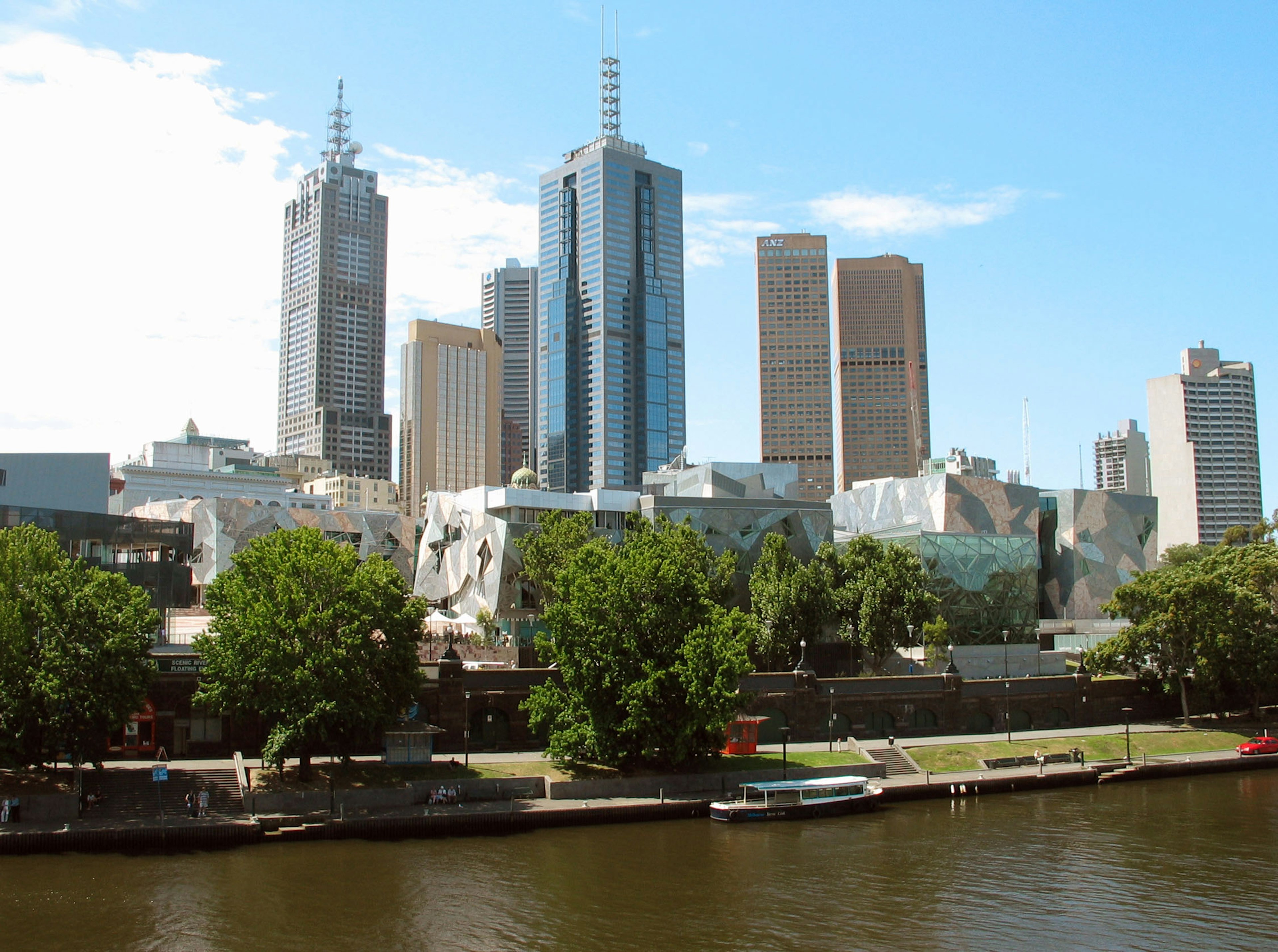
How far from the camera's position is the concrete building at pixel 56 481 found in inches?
3957

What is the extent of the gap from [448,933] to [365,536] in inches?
5042

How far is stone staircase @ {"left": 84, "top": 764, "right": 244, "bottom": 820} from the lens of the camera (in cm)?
5950

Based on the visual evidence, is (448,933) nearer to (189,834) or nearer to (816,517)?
(189,834)

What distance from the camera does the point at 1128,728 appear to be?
8375 centimetres

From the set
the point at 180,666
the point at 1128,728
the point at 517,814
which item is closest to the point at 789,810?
the point at 517,814

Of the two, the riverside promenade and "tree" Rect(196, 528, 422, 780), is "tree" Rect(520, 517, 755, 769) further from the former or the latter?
"tree" Rect(196, 528, 422, 780)

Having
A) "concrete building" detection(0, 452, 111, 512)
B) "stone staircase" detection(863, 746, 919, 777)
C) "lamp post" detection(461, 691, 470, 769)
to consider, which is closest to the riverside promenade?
"stone staircase" detection(863, 746, 919, 777)

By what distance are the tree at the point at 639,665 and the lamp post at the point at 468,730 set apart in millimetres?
4485

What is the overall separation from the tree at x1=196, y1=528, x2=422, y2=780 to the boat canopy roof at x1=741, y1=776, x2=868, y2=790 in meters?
20.9

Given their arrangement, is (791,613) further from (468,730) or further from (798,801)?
(798,801)

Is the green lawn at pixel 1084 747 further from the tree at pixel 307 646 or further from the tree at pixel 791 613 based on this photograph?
the tree at pixel 307 646

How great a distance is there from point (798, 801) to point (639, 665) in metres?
12.0

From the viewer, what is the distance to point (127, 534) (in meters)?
96.9

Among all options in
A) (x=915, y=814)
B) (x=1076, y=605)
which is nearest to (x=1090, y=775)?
(x=915, y=814)
